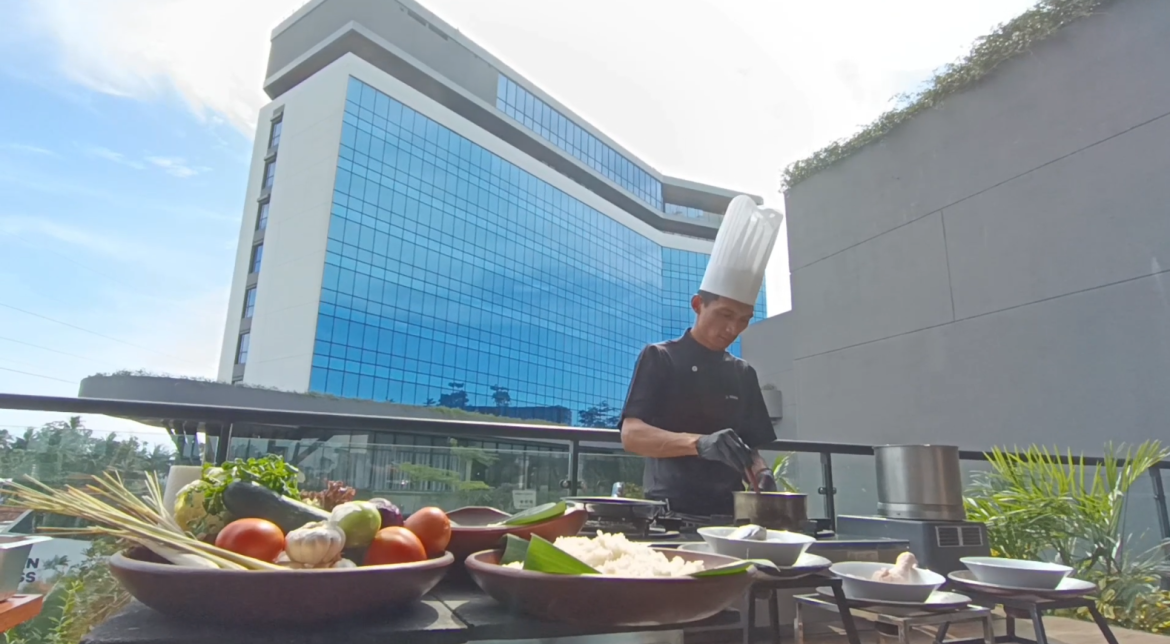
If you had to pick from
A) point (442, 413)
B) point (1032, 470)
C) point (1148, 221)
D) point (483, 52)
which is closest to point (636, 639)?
point (1032, 470)

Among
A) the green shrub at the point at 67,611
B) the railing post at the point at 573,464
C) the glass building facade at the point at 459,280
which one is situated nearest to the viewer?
the green shrub at the point at 67,611

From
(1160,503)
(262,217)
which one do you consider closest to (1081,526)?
(1160,503)

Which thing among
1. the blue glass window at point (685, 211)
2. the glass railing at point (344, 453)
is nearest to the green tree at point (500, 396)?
the blue glass window at point (685, 211)

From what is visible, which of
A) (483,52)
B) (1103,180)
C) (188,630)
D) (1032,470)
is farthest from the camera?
(483,52)

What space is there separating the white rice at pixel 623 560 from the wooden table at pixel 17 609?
79 centimetres

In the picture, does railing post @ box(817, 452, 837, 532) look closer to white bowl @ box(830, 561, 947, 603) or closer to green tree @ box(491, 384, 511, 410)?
white bowl @ box(830, 561, 947, 603)

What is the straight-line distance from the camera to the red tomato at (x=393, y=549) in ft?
2.21

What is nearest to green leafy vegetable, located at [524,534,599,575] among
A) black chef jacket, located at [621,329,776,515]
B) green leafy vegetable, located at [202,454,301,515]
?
green leafy vegetable, located at [202,454,301,515]

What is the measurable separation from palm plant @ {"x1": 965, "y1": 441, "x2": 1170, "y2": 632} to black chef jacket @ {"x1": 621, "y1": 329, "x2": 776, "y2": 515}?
265 cm

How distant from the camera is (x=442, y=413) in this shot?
27.9 m

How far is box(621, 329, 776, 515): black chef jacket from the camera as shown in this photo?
6.72 feet

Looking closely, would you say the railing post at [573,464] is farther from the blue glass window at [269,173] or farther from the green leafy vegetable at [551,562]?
the blue glass window at [269,173]

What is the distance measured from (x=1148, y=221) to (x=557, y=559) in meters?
6.76

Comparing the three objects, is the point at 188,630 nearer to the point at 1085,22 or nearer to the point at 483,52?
the point at 1085,22
